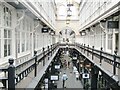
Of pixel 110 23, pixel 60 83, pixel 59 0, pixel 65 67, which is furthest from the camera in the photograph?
pixel 59 0

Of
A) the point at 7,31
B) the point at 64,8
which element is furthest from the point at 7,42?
the point at 64,8

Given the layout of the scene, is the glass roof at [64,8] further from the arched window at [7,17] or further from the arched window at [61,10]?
the arched window at [7,17]

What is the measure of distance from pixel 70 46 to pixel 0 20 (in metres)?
32.3

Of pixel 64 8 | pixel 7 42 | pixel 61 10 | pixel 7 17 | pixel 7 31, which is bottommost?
pixel 7 42

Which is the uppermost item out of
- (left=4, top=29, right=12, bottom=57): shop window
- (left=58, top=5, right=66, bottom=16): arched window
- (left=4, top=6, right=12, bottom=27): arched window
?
(left=58, top=5, right=66, bottom=16): arched window

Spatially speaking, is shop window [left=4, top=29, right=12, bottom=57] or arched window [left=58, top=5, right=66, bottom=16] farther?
arched window [left=58, top=5, right=66, bottom=16]

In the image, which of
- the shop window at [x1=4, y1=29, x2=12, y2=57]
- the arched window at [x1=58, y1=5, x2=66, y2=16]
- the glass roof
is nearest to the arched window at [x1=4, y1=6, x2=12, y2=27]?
the shop window at [x1=4, y1=29, x2=12, y2=57]

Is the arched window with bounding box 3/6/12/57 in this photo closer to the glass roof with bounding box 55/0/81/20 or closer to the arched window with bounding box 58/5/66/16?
the glass roof with bounding box 55/0/81/20

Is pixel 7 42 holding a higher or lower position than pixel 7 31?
lower

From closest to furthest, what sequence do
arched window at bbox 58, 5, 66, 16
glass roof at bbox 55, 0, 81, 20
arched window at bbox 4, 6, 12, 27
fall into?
arched window at bbox 4, 6, 12, 27 < glass roof at bbox 55, 0, 81, 20 < arched window at bbox 58, 5, 66, 16

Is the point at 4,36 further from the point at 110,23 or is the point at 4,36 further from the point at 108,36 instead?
the point at 108,36

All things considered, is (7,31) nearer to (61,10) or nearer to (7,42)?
(7,42)

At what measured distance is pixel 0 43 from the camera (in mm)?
7289

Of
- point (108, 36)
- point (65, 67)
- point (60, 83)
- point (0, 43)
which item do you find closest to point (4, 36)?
point (0, 43)
